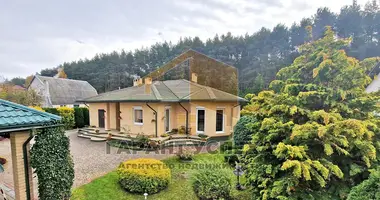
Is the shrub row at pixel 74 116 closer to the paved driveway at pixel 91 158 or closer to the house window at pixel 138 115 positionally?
the paved driveway at pixel 91 158

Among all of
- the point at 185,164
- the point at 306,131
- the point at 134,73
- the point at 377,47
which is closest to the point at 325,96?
the point at 306,131

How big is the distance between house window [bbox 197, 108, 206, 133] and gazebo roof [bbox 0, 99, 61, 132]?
10342mm

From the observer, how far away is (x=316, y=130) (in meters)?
4.70

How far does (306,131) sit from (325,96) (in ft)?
→ 5.21

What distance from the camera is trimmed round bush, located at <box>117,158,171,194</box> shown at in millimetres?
6746

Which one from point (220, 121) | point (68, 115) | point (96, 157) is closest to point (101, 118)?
point (68, 115)

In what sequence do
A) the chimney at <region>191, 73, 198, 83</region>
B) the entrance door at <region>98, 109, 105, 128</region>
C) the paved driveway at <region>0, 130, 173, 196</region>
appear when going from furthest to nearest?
the chimney at <region>191, 73, 198, 83</region>
the entrance door at <region>98, 109, 105, 128</region>
the paved driveway at <region>0, 130, 173, 196</region>

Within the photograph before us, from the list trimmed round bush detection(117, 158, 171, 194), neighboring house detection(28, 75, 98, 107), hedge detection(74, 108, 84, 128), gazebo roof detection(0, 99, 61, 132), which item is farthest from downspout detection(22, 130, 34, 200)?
neighboring house detection(28, 75, 98, 107)

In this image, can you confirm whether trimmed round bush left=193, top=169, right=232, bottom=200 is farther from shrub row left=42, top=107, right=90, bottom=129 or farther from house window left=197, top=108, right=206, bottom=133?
shrub row left=42, top=107, right=90, bottom=129

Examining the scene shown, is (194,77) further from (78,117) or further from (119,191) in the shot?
(78,117)

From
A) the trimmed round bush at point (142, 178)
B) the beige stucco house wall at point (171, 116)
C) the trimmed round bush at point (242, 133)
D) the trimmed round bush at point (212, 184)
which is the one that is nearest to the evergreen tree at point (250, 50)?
the beige stucco house wall at point (171, 116)

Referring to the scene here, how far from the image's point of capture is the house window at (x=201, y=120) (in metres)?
14.0

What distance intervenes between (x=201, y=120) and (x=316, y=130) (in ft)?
31.9

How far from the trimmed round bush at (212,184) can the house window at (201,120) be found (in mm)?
7659
